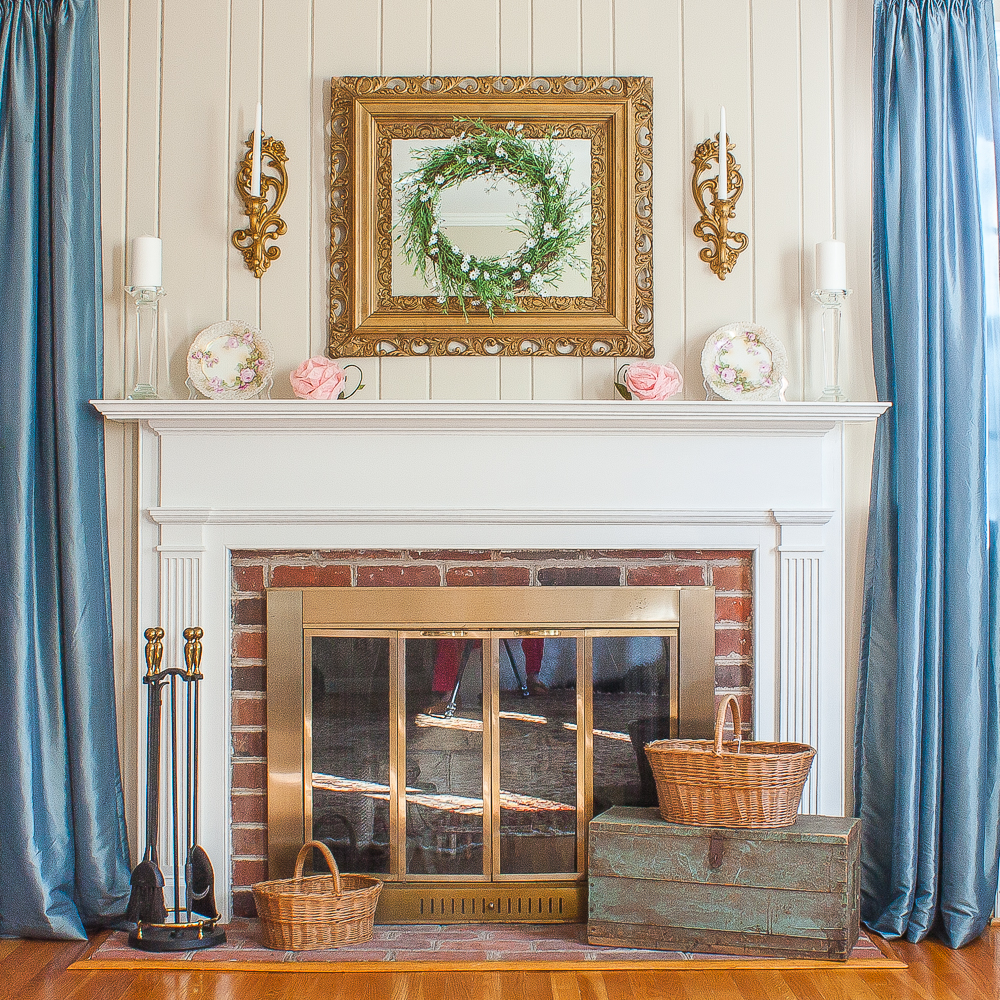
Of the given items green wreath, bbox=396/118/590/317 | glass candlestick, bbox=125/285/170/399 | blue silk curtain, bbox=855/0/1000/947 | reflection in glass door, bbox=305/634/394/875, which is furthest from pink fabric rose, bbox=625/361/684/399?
glass candlestick, bbox=125/285/170/399

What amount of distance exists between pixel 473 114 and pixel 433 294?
45cm

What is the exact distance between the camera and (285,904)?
2.11m

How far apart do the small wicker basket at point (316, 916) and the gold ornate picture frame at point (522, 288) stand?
4.00 feet

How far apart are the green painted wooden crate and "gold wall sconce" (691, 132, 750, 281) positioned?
1316 mm

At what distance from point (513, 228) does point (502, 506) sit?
685mm

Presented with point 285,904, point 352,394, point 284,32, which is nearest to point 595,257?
point 352,394

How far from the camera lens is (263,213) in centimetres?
235

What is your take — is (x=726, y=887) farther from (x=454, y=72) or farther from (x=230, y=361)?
(x=454, y=72)

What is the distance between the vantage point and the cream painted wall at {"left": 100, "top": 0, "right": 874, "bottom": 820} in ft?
7.80

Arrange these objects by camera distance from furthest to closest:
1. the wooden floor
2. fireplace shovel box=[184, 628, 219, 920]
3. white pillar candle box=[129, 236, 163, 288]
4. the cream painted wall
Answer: the cream painted wall → white pillar candle box=[129, 236, 163, 288] → fireplace shovel box=[184, 628, 219, 920] → the wooden floor

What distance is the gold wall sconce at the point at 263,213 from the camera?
2354 millimetres

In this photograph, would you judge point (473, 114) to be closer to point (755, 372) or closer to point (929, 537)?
point (755, 372)

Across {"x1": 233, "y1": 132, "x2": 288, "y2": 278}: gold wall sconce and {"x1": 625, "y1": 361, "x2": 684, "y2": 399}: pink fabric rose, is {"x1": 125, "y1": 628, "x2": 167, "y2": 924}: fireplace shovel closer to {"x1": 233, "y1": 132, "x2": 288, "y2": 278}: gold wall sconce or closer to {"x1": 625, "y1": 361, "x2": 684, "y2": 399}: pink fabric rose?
{"x1": 233, "y1": 132, "x2": 288, "y2": 278}: gold wall sconce

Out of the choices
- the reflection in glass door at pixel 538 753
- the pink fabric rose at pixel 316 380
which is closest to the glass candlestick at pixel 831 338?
the reflection in glass door at pixel 538 753
